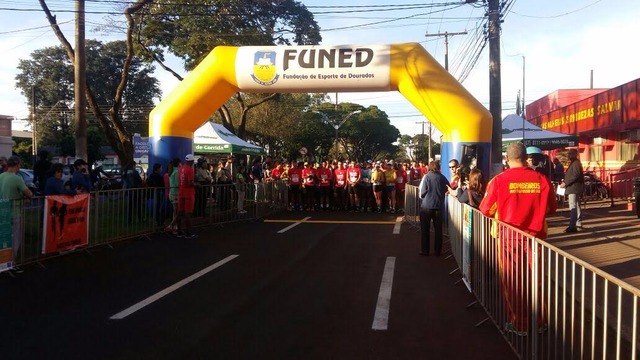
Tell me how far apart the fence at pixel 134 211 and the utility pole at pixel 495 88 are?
23.7ft

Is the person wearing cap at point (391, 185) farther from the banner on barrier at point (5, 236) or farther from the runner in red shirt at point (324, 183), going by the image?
the banner on barrier at point (5, 236)

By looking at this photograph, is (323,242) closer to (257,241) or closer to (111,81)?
(257,241)

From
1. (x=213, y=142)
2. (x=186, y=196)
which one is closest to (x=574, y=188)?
(x=186, y=196)

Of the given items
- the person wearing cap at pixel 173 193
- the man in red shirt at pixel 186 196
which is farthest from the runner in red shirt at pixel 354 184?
the man in red shirt at pixel 186 196

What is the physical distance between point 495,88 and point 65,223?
33.9 ft

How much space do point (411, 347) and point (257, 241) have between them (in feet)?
23.1

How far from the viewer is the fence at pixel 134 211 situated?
9.09 meters

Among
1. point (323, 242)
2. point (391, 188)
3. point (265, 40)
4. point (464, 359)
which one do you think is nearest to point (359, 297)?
point (464, 359)

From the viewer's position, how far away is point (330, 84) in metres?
14.4

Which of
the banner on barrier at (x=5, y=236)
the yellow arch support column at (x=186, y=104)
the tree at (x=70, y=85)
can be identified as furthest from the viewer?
the tree at (x=70, y=85)

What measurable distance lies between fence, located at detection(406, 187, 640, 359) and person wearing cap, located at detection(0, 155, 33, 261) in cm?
698

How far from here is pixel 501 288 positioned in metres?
5.36

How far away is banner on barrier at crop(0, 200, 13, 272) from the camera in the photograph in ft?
27.2

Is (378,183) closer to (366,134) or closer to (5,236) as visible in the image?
(5,236)
